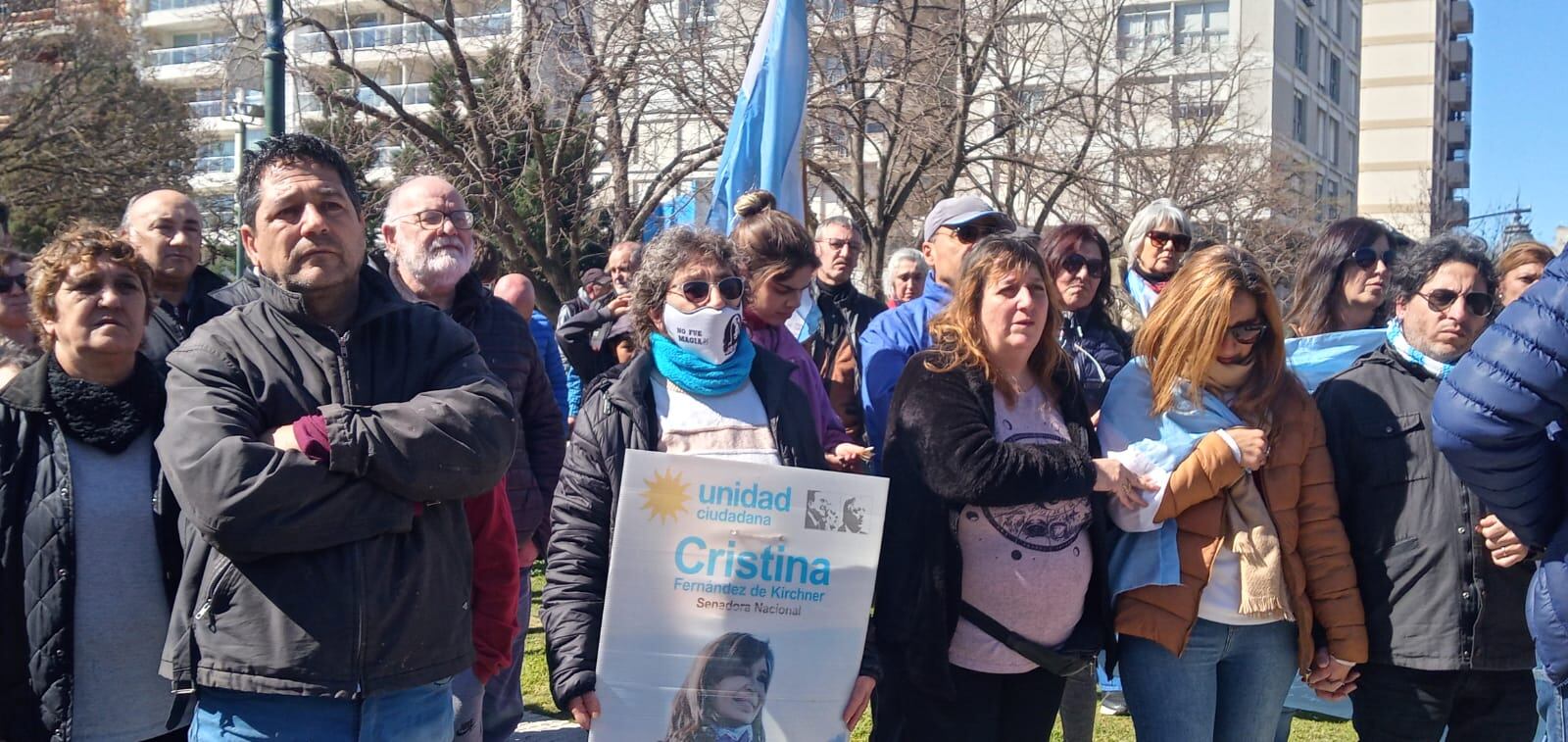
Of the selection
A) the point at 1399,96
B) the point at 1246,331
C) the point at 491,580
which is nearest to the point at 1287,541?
the point at 1246,331

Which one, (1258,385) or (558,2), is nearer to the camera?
(1258,385)

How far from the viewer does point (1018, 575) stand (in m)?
3.66

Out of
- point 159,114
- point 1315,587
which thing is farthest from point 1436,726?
point 159,114

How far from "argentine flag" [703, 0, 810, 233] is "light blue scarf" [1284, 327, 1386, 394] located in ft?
7.82

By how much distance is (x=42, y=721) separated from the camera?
311 cm

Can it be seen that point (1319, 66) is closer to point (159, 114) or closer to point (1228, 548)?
point (159, 114)

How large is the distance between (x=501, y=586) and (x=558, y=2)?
10172 mm

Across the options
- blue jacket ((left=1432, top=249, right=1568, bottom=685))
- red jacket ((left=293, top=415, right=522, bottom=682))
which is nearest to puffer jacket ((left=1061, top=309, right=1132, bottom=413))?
blue jacket ((left=1432, top=249, right=1568, bottom=685))

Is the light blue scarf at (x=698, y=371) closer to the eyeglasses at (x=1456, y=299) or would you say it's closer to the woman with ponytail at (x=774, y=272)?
the woman with ponytail at (x=774, y=272)

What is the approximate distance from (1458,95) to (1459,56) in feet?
7.69

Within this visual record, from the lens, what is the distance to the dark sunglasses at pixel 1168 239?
17.2 ft

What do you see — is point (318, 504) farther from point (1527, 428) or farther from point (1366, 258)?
point (1366, 258)

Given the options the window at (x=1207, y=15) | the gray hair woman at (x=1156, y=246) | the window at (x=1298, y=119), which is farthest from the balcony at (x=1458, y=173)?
the gray hair woman at (x=1156, y=246)

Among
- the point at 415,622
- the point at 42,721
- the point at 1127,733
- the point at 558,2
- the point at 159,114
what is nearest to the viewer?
the point at 415,622
